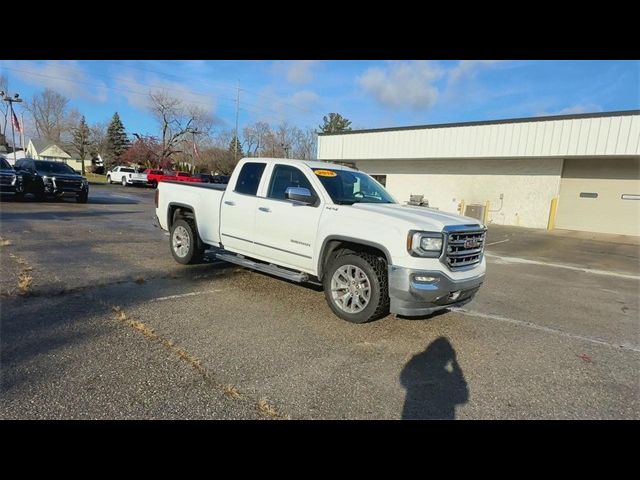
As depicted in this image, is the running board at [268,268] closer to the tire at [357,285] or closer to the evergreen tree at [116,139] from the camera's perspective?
the tire at [357,285]

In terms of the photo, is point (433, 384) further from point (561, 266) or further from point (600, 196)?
point (600, 196)

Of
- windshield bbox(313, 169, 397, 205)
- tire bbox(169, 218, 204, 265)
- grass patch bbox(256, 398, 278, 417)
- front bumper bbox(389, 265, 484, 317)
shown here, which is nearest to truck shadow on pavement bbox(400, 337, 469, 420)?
front bumper bbox(389, 265, 484, 317)

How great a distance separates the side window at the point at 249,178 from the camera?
231 inches

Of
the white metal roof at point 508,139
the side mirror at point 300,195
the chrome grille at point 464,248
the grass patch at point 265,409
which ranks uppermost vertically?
the white metal roof at point 508,139

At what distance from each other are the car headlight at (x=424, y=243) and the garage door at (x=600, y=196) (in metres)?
18.6

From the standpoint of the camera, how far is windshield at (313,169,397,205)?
5.14 metres

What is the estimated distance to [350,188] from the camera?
544cm

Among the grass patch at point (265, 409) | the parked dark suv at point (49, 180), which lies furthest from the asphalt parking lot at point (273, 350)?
the parked dark suv at point (49, 180)

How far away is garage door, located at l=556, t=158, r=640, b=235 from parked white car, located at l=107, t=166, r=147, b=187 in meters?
36.0
